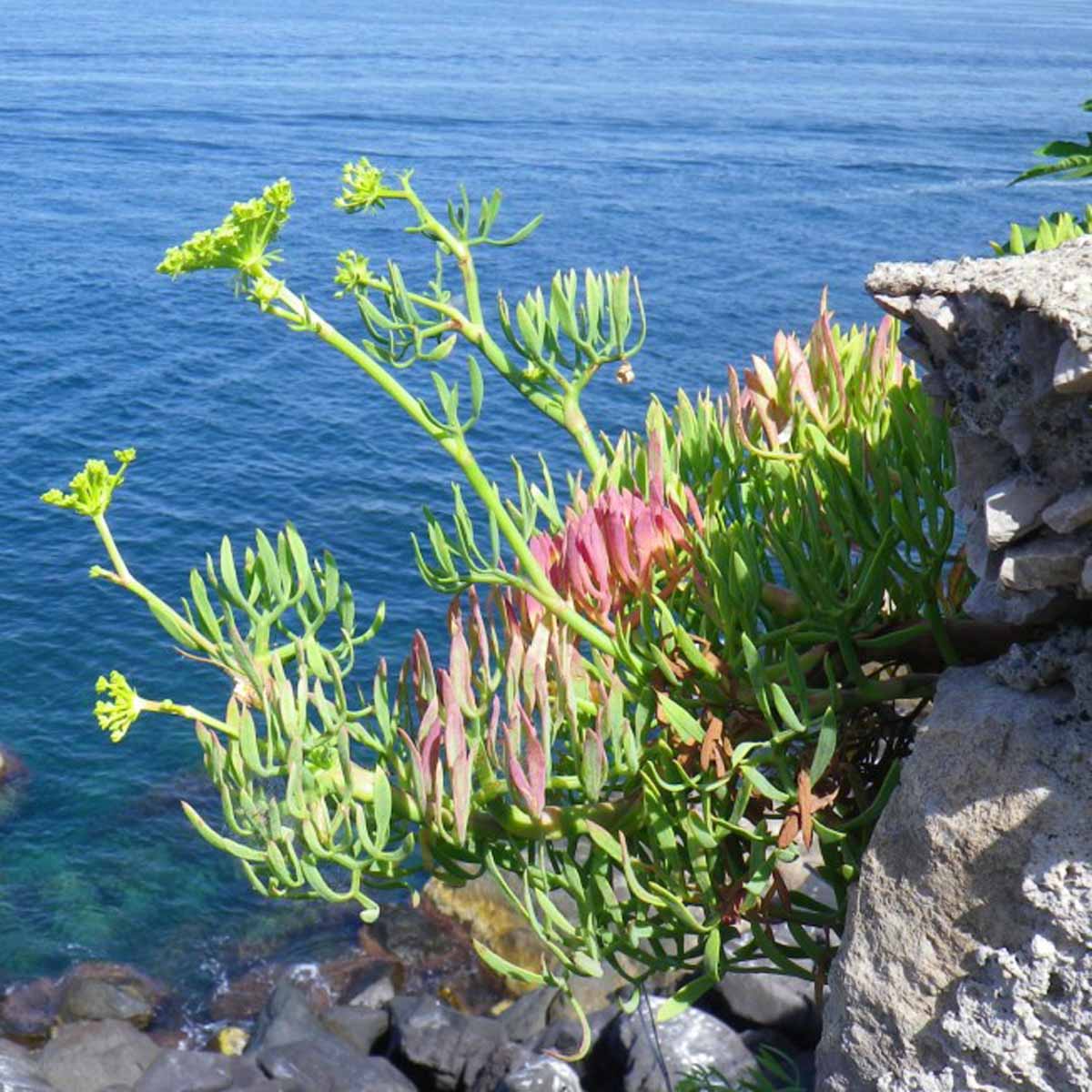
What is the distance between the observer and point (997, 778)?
448 cm

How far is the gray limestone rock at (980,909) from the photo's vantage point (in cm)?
436

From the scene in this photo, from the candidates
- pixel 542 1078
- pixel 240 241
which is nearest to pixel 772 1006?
pixel 542 1078

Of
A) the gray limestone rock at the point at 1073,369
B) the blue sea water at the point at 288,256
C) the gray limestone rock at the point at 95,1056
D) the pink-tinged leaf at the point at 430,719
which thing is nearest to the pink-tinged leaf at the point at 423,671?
the pink-tinged leaf at the point at 430,719

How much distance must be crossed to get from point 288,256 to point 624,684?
2670cm

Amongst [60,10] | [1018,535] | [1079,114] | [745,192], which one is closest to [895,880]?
[1018,535]

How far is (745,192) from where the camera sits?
38.4 m

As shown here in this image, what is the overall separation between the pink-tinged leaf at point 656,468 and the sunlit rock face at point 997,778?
108 cm

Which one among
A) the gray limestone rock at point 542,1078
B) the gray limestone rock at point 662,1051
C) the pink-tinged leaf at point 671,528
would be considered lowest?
the gray limestone rock at point 542,1078

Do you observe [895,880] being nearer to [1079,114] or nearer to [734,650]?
[734,650]

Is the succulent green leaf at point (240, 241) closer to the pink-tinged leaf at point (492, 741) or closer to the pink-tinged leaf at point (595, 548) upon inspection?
the pink-tinged leaf at point (595, 548)

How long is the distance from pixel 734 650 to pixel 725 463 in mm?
965

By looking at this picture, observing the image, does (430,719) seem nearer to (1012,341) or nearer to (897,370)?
(1012,341)

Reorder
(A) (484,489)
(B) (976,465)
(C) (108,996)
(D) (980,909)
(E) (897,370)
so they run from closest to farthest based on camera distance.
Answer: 1. (B) (976,465)
2. (D) (980,909)
3. (A) (484,489)
4. (E) (897,370)
5. (C) (108,996)

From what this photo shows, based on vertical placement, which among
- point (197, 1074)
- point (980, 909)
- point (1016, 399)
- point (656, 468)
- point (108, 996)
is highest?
point (1016, 399)
